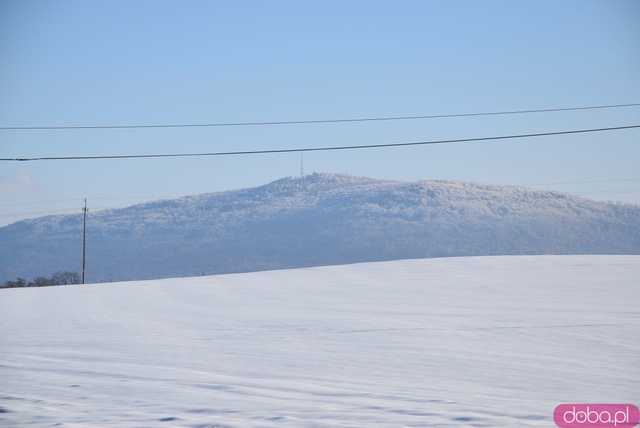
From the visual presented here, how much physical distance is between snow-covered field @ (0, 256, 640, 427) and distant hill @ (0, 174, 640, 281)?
4431 inches

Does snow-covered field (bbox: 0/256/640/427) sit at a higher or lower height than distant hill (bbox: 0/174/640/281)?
lower

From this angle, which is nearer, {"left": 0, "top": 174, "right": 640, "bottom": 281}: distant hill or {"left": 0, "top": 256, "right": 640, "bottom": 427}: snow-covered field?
{"left": 0, "top": 256, "right": 640, "bottom": 427}: snow-covered field

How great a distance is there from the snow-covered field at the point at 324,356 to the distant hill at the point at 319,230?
4431 inches

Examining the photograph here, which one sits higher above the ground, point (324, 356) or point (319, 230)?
point (319, 230)

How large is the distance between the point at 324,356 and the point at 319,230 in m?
138

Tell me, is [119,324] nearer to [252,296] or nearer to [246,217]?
[252,296]

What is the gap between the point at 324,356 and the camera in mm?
13227

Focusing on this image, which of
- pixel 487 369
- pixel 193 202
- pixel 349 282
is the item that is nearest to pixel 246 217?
pixel 193 202

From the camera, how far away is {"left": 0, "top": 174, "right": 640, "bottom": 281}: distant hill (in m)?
141

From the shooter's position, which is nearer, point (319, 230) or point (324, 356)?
point (324, 356)

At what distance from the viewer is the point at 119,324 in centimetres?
1770

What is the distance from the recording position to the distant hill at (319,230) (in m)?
141

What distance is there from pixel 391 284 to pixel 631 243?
394 feet

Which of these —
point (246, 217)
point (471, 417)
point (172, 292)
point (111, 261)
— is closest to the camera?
point (471, 417)
